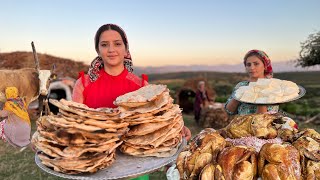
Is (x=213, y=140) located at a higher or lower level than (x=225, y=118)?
higher

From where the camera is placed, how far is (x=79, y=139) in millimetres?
2189

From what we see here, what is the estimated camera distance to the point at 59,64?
763 inches

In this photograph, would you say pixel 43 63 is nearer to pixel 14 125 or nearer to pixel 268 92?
pixel 14 125

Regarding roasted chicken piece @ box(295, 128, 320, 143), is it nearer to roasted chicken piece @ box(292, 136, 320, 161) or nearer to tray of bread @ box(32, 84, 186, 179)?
roasted chicken piece @ box(292, 136, 320, 161)

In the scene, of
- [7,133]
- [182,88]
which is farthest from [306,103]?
[7,133]

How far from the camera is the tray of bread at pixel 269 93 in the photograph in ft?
9.62

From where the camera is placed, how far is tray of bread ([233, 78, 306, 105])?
2.93 metres

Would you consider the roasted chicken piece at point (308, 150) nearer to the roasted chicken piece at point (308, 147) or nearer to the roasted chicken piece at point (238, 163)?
the roasted chicken piece at point (308, 147)

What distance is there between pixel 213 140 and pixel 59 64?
61.7ft

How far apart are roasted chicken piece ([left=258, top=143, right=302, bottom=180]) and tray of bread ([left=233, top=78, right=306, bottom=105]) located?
1.31 m

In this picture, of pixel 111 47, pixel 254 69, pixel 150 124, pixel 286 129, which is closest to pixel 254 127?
pixel 286 129

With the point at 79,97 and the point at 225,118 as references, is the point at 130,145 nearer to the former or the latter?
the point at 79,97

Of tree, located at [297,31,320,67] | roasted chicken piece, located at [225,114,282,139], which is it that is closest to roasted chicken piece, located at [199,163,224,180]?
roasted chicken piece, located at [225,114,282,139]

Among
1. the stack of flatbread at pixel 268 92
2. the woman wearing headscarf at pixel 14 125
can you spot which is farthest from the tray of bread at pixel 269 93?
the woman wearing headscarf at pixel 14 125
